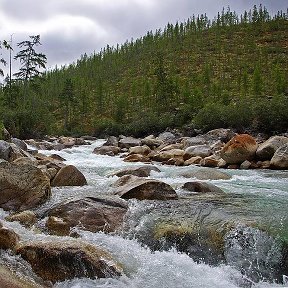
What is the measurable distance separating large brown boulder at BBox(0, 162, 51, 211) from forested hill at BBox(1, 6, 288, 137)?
19.4 m

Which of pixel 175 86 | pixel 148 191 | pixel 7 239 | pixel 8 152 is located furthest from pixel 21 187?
pixel 175 86

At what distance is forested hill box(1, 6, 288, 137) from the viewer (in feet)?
105

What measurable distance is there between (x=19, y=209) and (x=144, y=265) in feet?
11.8

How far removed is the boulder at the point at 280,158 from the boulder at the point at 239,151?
110cm

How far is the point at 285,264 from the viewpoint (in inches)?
255

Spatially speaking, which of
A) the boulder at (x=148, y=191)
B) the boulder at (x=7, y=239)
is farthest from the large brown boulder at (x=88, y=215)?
the boulder at (x=7, y=239)

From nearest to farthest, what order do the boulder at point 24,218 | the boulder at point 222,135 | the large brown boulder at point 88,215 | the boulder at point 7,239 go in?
the boulder at point 7,239, the large brown boulder at point 88,215, the boulder at point 24,218, the boulder at point 222,135

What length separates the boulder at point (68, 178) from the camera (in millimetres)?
11281

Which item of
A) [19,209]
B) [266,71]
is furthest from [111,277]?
[266,71]

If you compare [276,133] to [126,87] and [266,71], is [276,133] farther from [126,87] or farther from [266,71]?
[126,87]

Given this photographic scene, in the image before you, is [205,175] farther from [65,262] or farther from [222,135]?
[222,135]

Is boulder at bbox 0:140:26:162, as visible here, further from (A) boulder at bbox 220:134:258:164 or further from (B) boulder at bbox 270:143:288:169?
(B) boulder at bbox 270:143:288:169

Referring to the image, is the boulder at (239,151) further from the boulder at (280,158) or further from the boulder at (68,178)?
the boulder at (68,178)

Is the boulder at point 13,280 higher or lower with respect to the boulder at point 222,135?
lower
